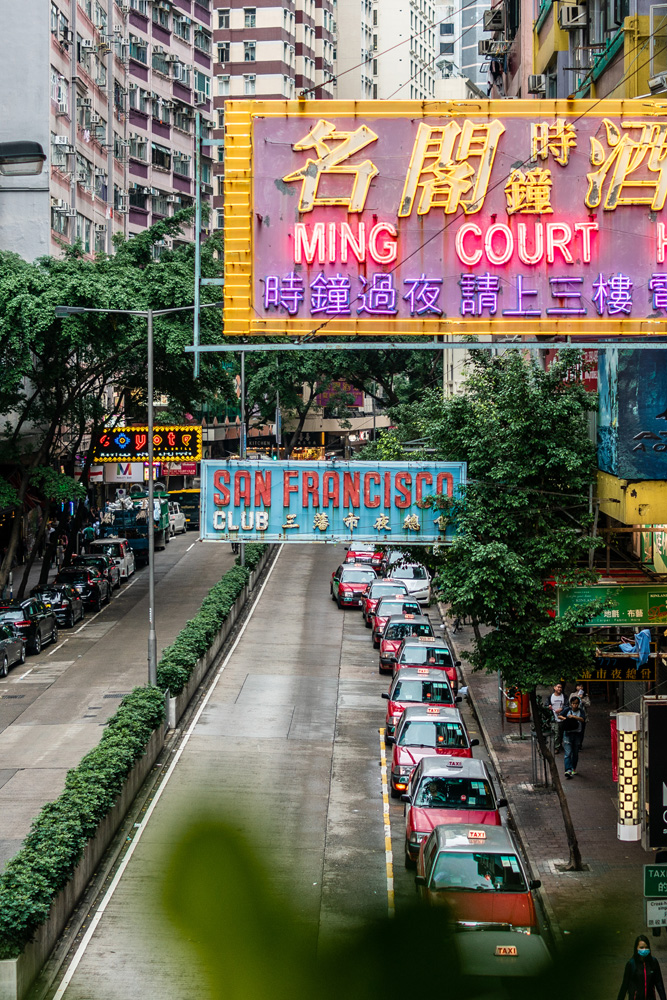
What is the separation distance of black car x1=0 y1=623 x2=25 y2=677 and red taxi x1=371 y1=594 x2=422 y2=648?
37.9 ft

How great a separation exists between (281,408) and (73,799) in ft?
198

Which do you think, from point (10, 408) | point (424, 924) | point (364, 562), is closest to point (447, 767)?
point (424, 924)

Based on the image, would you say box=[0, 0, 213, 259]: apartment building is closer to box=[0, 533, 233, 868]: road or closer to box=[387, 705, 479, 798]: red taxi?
box=[0, 533, 233, 868]: road

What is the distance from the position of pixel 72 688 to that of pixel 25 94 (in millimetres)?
27280

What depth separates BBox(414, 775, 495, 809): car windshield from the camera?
21.5 metres

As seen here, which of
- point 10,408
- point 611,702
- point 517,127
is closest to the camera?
point 517,127

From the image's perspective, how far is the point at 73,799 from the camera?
66.2 feet

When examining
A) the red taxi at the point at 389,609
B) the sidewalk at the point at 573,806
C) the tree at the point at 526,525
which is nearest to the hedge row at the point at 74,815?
the sidewalk at the point at 573,806

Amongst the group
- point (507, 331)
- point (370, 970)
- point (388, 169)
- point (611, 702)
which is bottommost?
point (611, 702)

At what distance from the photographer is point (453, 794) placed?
21.7 metres

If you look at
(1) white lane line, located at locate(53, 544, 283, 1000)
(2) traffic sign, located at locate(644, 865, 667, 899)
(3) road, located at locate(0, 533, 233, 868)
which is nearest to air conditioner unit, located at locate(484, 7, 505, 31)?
(1) white lane line, located at locate(53, 544, 283, 1000)

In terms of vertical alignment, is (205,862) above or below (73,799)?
above

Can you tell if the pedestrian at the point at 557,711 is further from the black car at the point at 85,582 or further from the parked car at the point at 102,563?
the parked car at the point at 102,563

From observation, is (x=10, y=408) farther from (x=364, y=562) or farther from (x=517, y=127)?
(x=517, y=127)
